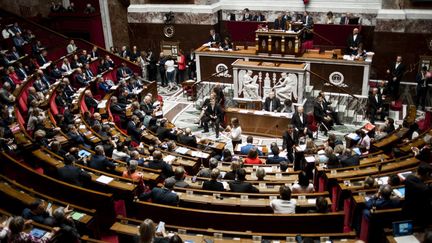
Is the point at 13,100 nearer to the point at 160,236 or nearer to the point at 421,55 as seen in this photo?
the point at 160,236

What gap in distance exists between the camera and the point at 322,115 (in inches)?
495

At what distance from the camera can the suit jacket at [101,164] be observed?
8198 millimetres

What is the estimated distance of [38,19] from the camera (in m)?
19.1

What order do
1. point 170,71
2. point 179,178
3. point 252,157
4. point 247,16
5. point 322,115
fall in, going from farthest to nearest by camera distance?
point 247,16 → point 170,71 → point 322,115 → point 252,157 → point 179,178

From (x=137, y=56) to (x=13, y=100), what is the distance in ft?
22.6

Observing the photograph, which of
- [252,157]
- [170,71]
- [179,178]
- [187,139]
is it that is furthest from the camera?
[170,71]

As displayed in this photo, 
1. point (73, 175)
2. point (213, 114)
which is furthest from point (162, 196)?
point (213, 114)

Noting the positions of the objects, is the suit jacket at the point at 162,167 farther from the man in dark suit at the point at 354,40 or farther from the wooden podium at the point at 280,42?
the man in dark suit at the point at 354,40

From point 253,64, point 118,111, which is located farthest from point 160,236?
point 253,64

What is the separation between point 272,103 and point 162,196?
6809 mm

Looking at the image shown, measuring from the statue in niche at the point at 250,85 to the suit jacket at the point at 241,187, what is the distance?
704cm

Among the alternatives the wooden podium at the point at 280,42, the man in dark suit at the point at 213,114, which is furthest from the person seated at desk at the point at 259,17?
the man in dark suit at the point at 213,114

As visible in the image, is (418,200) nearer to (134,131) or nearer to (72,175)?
(72,175)

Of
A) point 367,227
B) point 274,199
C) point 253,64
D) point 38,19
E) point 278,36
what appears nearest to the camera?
point 367,227
